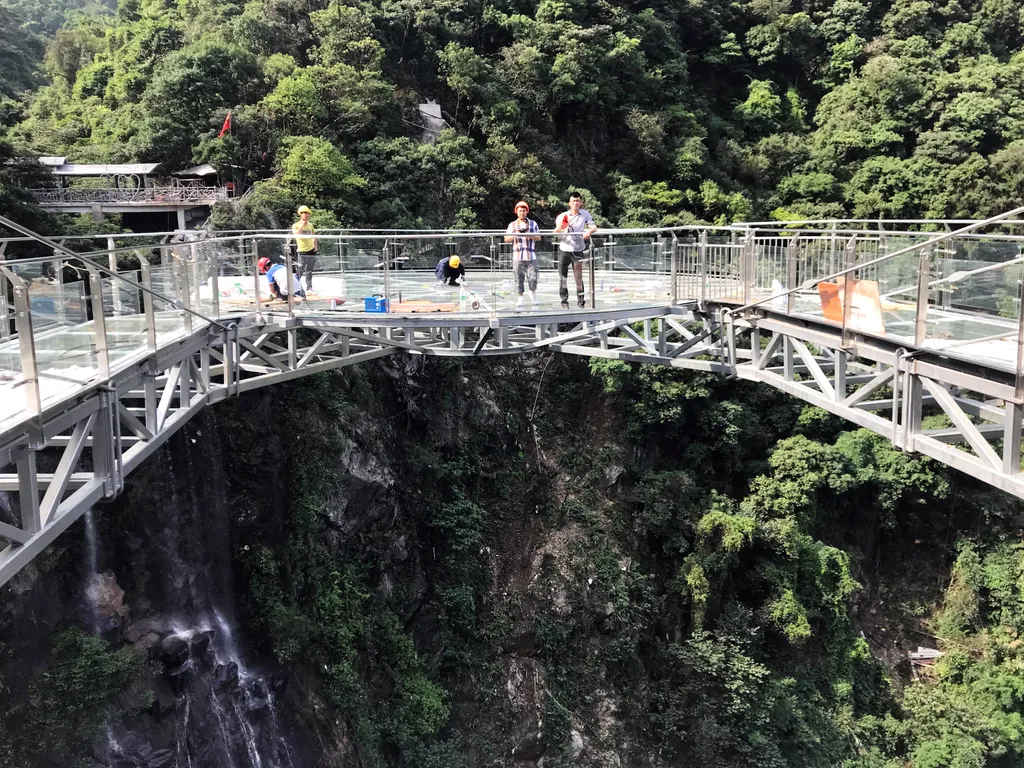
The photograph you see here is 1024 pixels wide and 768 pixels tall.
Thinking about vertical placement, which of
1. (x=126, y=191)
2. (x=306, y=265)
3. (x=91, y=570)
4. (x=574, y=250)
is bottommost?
(x=91, y=570)

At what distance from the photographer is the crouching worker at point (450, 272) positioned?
37.2 ft

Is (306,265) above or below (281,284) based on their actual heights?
above

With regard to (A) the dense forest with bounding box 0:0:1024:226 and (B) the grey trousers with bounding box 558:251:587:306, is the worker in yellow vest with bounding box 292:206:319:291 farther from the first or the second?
(A) the dense forest with bounding box 0:0:1024:226

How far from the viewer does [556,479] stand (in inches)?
763

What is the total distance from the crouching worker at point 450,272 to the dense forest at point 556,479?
5335 mm

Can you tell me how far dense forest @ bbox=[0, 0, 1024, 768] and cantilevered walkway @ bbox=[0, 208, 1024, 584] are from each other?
3.57 metres

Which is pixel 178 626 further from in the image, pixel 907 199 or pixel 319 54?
pixel 907 199

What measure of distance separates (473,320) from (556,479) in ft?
30.5

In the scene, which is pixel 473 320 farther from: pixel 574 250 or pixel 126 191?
pixel 126 191

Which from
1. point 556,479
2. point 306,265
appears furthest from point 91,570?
point 556,479

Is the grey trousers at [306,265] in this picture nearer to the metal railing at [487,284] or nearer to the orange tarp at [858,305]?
the metal railing at [487,284]

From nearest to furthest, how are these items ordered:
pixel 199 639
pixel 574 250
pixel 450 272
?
pixel 574 250
pixel 450 272
pixel 199 639

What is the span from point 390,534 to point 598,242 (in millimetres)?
7898

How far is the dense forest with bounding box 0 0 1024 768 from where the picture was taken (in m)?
14.5
